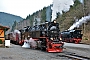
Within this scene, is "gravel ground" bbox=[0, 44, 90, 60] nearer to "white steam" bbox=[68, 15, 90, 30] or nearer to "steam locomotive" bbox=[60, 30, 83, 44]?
"steam locomotive" bbox=[60, 30, 83, 44]

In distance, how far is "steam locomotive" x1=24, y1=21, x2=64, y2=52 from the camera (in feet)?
72.0

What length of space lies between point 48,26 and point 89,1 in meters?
42.2

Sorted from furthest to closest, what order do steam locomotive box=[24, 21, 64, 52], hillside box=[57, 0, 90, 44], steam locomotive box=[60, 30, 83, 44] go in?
hillside box=[57, 0, 90, 44]
steam locomotive box=[60, 30, 83, 44]
steam locomotive box=[24, 21, 64, 52]

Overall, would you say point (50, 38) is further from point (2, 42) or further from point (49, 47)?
point (2, 42)

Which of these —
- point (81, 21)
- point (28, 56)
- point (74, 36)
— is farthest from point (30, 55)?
point (81, 21)

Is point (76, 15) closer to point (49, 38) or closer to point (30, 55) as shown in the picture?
point (49, 38)

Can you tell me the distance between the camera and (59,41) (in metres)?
22.4

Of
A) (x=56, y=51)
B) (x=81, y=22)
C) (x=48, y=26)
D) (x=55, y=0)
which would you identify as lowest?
(x=56, y=51)

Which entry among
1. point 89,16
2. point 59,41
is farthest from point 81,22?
point 59,41

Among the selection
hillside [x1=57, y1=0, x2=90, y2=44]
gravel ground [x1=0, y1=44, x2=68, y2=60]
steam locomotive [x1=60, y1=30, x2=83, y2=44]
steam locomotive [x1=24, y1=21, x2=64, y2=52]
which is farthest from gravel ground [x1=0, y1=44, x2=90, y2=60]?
hillside [x1=57, y1=0, x2=90, y2=44]

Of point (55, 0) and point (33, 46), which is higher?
point (55, 0)

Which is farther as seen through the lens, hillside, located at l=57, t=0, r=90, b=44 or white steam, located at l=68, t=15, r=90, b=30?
hillside, located at l=57, t=0, r=90, b=44

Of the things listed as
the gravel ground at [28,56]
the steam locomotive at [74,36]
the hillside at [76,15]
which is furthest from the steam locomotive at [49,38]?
the hillside at [76,15]

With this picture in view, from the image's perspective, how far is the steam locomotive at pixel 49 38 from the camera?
21938mm
